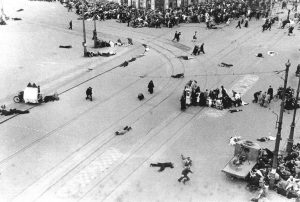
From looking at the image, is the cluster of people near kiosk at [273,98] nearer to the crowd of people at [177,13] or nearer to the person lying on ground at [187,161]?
the person lying on ground at [187,161]

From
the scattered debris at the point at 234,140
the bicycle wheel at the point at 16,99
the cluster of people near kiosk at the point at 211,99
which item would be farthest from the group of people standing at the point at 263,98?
the bicycle wheel at the point at 16,99

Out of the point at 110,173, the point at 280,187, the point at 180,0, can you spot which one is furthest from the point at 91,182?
the point at 180,0

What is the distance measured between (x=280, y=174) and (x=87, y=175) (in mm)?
8519

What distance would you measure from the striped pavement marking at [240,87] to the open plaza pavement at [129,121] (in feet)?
0.20

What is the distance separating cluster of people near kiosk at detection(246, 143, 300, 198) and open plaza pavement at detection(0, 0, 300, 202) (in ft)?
1.73

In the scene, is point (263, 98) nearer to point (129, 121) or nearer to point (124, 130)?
point (129, 121)

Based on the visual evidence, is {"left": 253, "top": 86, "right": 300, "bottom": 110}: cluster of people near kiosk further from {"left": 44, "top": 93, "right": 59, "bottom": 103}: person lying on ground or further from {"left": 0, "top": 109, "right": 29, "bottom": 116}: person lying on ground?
{"left": 0, "top": 109, "right": 29, "bottom": 116}: person lying on ground

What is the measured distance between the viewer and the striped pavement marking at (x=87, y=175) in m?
18.5

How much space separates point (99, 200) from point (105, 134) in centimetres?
625

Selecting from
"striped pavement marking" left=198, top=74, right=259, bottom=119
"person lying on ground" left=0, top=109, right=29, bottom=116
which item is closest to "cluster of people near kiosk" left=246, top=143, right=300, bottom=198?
"striped pavement marking" left=198, top=74, right=259, bottom=119

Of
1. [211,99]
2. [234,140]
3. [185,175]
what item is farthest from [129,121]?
[185,175]

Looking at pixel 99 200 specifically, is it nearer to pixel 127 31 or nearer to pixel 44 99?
pixel 44 99

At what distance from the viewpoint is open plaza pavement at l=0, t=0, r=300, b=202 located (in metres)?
19.0

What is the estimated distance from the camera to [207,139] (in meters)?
23.3
